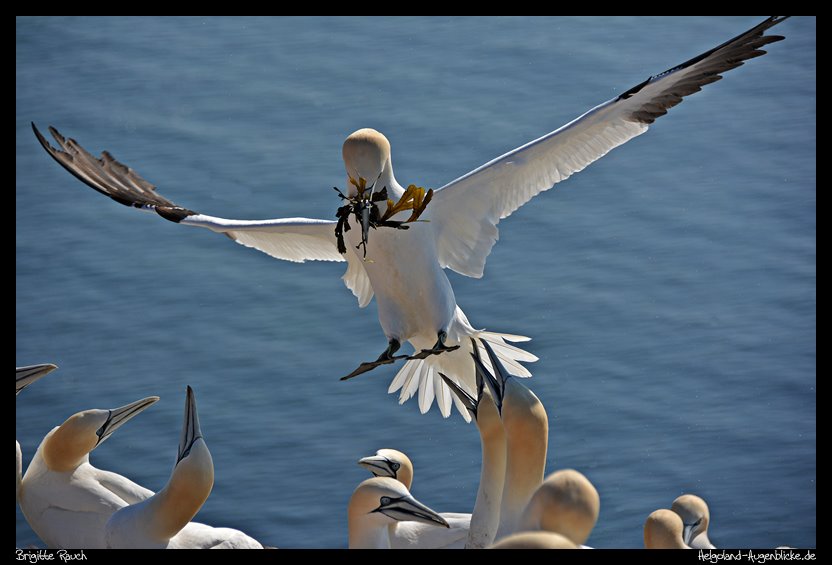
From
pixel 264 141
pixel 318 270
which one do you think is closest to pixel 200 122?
pixel 264 141

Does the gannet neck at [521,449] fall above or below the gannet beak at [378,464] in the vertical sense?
above

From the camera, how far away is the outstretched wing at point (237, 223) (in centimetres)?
776

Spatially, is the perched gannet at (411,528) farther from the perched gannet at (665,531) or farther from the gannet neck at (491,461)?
the perched gannet at (665,531)

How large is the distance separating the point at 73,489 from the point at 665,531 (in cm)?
260

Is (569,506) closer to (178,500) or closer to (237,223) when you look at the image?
(178,500)

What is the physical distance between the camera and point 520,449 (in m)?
6.07

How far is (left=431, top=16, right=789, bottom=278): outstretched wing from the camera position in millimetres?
7297

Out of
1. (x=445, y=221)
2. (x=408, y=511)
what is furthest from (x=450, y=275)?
(x=408, y=511)

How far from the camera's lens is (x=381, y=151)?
7137 millimetres

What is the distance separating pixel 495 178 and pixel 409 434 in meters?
1.90

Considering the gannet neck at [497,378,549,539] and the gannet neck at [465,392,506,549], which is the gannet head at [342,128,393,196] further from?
the gannet neck at [497,378,549,539]

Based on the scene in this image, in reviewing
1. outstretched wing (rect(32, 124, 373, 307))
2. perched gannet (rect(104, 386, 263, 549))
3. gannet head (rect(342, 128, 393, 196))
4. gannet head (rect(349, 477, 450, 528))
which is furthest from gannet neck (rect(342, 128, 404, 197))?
gannet head (rect(349, 477, 450, 528))

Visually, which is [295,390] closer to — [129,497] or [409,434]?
[409,434]

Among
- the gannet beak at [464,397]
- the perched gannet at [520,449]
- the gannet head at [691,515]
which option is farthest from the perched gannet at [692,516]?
the perched gannet at [520,449]
